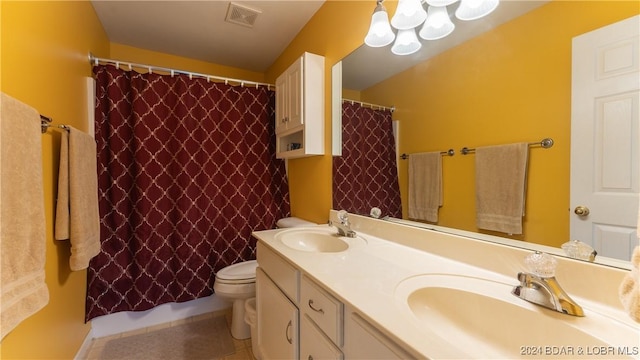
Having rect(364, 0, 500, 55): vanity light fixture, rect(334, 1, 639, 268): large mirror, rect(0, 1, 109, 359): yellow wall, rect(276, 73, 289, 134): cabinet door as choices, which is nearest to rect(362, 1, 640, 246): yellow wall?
rect(334, 1, 639, 268): large mirror

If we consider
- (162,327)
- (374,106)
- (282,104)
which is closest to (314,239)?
(374,106)

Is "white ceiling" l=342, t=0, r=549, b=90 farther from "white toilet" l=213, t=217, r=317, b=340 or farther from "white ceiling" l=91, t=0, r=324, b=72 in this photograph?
"white toilet" l=213, t=217, r=317, b=340

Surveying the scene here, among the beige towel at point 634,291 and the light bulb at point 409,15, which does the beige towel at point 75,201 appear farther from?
the beige towel at point 634,291

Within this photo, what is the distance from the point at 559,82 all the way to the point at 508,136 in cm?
19

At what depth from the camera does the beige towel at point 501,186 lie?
840 millimetres

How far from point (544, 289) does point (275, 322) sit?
1044 millimetres

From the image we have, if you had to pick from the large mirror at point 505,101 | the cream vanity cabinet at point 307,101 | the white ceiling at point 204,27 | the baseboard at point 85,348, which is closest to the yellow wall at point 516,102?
the large mirror at point 505,101

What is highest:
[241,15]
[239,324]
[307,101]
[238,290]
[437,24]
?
[241,15]

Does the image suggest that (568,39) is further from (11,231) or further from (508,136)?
(11,231)

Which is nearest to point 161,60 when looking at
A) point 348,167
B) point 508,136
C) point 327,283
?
point 348,167

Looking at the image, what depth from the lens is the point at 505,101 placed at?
2.82 ft

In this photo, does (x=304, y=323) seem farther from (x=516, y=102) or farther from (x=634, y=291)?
(x=516, y=102)

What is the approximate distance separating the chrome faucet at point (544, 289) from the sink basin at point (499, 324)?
16 millimetres

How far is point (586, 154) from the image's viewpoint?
69cm
